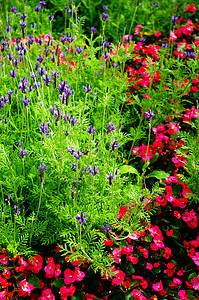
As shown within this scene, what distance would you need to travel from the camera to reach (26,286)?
Answer: 1.92m

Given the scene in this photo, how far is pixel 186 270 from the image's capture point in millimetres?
2205

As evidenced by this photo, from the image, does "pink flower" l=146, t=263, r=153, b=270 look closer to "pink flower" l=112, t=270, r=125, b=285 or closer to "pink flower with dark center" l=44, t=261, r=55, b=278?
"pink flower" l=112, t=270, r=125, b=285

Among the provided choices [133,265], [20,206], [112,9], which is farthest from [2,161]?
[112,9]

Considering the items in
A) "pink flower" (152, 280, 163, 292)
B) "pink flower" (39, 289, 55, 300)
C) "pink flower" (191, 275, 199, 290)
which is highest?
"pink flower" (39, 289, 55, 300)

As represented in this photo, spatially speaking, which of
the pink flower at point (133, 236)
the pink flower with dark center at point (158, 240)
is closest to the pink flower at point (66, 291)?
the pink flower at point (133, 236)

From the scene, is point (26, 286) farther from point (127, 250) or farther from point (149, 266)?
point (149, 266)

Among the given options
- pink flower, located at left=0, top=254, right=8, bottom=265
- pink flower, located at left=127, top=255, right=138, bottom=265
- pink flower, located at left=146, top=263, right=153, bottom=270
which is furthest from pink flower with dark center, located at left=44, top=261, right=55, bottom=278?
pink flower, located at left=146, top=263, right=153, bottom=270

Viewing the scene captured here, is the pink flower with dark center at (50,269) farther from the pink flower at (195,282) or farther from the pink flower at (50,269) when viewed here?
the pink flower at (195,282)

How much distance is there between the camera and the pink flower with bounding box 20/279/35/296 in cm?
190

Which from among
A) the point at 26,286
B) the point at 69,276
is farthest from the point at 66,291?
the point at 26,286

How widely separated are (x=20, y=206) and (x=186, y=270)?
131 centimetres

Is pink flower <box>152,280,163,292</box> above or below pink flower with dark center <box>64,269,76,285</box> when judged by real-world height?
below

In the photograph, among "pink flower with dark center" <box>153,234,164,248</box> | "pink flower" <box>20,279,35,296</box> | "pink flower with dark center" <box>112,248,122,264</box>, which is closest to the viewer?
"pink flower" <box>20,279,35,296</box>

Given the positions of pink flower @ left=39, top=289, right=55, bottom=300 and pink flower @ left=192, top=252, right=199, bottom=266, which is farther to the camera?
pink flower @ left=192, top=252, right=199, bottom=266
